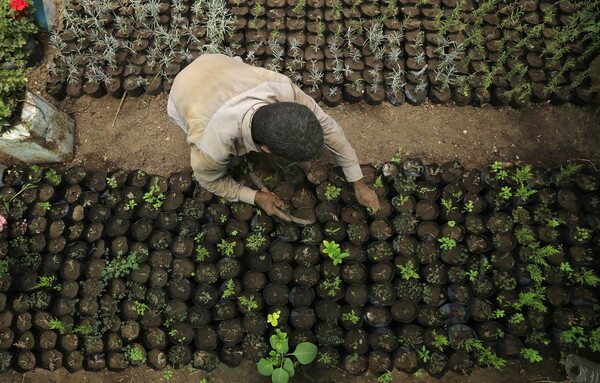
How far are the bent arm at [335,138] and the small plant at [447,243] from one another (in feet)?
2.68

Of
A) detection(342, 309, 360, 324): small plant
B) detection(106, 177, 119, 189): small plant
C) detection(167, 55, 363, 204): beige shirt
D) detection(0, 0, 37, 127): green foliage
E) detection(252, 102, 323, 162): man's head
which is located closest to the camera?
detection(252, 102, 323, 162): man's head

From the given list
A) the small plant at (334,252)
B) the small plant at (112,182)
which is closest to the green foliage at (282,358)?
the small plant at (334,252)

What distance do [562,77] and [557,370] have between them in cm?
260

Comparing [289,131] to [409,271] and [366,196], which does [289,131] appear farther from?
[409,271]

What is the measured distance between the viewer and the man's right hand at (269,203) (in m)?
2.78

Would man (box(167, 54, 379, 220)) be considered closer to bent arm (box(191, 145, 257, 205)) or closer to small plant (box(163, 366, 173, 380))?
bent arm (box(191, 145, 257, 205))

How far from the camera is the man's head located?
194cm

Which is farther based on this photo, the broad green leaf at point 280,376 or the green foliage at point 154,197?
the green foliage at point 154,197

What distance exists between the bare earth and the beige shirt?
1122mm

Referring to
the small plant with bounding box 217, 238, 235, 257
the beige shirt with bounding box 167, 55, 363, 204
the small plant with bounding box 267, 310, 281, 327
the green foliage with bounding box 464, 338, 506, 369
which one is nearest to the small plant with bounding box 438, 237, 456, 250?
the green foliage with bounding box 464, 338, 506, 369

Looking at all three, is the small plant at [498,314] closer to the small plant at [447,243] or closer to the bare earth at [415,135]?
the small plant at [447,243]

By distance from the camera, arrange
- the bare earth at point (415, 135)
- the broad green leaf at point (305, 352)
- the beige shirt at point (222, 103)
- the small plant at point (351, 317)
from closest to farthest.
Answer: the beige shirt at point (222, 103) < the broad green leaf at point (305, 352) < the small plant at point (351, 317) < the bare earth at point (415, 135)

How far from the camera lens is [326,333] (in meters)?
2.73

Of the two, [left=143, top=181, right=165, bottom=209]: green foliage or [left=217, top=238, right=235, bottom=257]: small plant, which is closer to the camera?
[left=217, top=238, right=235, bottom=257]: small plant
